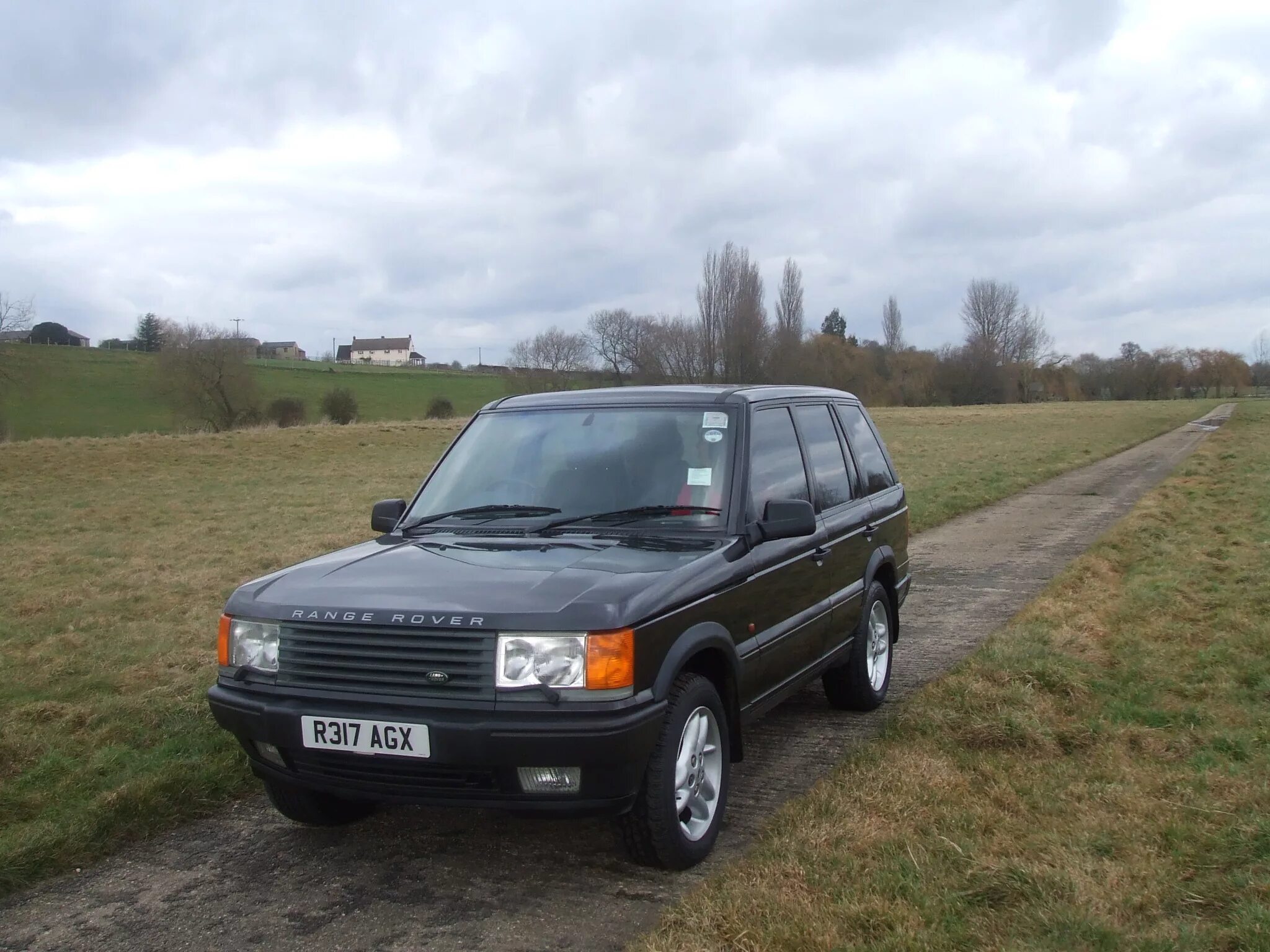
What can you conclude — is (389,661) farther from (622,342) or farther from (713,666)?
(622,342)

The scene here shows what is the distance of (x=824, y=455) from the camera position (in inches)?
233

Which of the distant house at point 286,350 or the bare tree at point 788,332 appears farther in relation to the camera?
the distant house at point 286,350

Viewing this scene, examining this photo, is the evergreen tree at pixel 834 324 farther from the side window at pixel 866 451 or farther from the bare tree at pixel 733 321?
the side window at pixel 866 451

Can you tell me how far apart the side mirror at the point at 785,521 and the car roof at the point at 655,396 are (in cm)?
72

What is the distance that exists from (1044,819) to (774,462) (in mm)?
1960

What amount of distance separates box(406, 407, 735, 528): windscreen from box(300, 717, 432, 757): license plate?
1315mm

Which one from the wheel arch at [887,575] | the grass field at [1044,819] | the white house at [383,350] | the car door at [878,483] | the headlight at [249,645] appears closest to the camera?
the grass field at [1044,819]

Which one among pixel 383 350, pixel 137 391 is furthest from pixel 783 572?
pixel 383 350

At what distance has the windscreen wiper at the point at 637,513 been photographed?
4660 mm

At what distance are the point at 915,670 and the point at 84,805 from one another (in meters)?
4.85

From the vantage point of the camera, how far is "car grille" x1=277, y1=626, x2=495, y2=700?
3602 millimetres

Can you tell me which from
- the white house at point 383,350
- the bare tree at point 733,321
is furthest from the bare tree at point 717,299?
the white house at point 383,350

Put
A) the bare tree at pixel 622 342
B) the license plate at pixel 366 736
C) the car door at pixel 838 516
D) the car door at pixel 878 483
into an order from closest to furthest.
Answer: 1. the license plate at pixel 366 736
2. the car door at pixel 838 516
3. the car door at pixel 878 483
4. the bare tree at pixel 622 342

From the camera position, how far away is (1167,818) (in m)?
4.26
